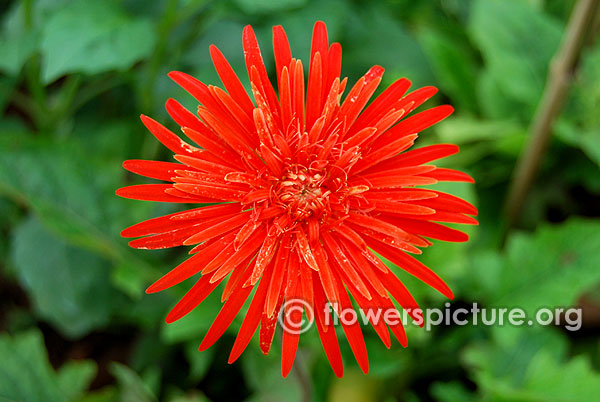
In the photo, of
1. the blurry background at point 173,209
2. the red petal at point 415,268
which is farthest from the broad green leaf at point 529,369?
the red petal at point 415,268

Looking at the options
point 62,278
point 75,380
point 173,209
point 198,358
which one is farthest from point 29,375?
point 173,209

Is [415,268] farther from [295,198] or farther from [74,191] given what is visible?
[74,191]

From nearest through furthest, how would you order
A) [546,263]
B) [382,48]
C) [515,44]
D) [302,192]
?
[302,192]
[546,263]
[515,44]
[382,48]

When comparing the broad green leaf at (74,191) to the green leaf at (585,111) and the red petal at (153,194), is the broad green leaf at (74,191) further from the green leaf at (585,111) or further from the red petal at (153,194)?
the green leaf at (585,111)

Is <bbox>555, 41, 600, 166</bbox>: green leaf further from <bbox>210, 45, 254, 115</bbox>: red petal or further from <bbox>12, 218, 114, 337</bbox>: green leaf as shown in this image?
<bbox>12, 218, 114, 337</bbox>: green leaf
